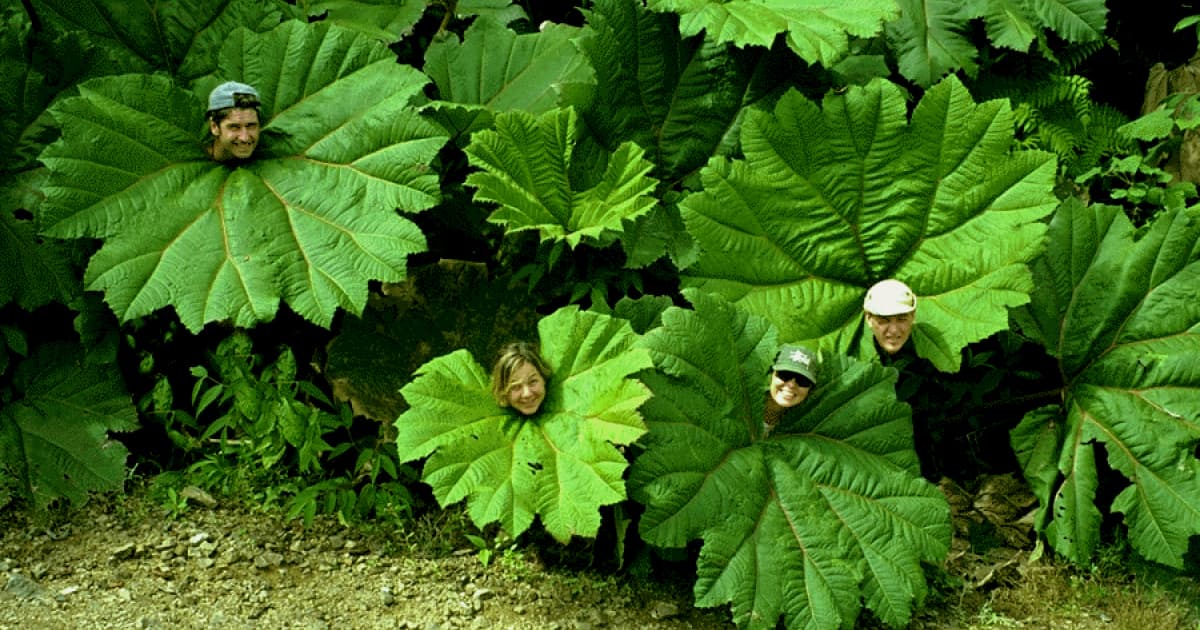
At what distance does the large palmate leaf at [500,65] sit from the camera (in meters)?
4.38

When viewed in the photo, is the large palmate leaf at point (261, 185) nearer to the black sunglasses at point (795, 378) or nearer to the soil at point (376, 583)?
the soil at point (376, 583)

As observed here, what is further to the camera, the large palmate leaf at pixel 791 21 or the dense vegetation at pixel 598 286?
the large palmate leaf at pixel 791 21

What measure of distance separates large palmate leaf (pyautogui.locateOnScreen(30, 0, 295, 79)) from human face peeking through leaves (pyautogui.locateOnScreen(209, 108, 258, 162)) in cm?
37

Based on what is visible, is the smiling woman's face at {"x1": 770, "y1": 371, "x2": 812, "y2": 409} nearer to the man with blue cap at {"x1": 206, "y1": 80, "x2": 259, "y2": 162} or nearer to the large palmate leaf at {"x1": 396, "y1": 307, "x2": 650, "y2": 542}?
the large palmate leaf at {"x1": 396, "y1": 307, "x2": 650, "y2": 542}

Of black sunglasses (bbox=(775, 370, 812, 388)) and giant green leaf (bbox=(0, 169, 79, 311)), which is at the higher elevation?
giant green leaf (bbox=(0, 169, 79, 311))

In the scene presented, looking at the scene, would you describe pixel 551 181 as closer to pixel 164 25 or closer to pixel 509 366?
pixel 509 366

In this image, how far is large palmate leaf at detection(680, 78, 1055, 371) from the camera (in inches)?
159

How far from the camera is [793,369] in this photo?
12.1 ft

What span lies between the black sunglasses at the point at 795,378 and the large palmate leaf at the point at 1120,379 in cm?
85

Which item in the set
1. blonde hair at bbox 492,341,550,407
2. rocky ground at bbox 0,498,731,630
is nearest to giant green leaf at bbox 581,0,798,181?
blonde hair at bbox 492,341,550,407

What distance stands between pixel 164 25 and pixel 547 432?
5.92 ft

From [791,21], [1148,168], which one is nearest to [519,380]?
[791,21]


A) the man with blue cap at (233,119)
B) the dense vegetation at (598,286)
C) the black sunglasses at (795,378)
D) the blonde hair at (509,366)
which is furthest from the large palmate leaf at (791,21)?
the man with blue cap at (233,119)

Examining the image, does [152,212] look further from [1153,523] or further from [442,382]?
[1153,523]
